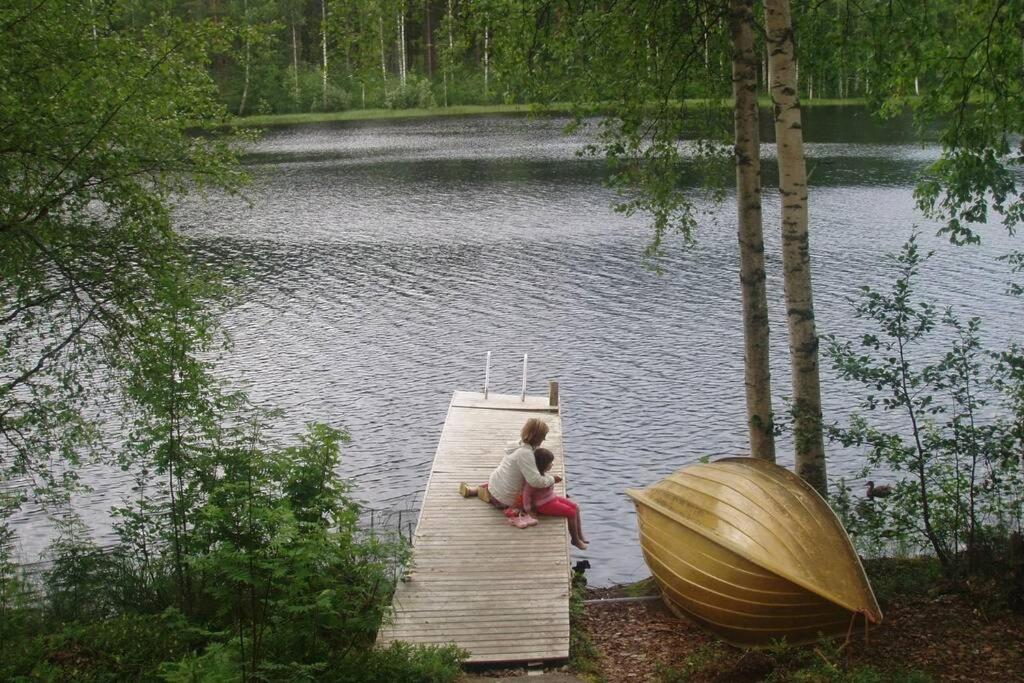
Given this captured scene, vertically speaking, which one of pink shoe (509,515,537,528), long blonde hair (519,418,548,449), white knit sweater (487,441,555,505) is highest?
long blonde hair (519,418,548,449)

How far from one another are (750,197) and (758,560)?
12.8ft

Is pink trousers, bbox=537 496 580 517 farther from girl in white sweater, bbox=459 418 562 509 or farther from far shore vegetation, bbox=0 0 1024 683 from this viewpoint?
far shore vegetation, bbox=0 0 1024 683

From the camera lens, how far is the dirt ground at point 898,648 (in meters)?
A: 7.85

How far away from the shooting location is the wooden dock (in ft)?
29.1

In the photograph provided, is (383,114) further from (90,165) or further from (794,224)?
(794,224)

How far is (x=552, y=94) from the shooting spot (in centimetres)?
1162

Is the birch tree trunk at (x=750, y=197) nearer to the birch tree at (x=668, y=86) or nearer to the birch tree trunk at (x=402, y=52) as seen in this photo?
the birch tree at (x=668, y=86)

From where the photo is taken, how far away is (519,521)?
1140 centimetres

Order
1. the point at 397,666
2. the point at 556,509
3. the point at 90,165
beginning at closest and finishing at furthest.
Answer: the point at 397,666 < the point at 90,165 < the point at 556,509

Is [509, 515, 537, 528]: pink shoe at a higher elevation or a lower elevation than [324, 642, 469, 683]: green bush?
lower

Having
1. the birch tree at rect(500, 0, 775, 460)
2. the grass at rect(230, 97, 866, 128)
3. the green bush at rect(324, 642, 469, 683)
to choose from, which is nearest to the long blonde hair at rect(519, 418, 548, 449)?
the birch tree at rect(500, 0, 775, 460)

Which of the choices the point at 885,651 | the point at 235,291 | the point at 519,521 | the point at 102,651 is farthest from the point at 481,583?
the point at 235,291

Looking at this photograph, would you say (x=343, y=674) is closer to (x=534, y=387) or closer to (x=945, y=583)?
(x=945, y=583)

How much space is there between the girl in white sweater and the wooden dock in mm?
202
